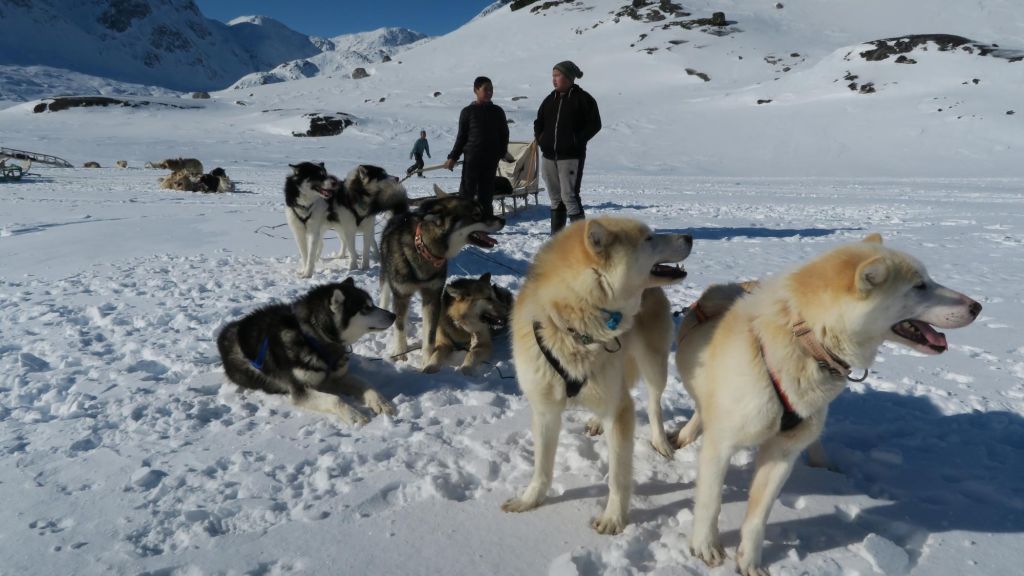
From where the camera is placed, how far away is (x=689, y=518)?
2.31 metres

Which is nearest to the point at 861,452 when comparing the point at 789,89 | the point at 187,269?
the point at 187,269

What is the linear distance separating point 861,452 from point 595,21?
71.7m

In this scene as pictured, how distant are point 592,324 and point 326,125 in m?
34.0

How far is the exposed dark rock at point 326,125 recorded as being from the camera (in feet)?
106

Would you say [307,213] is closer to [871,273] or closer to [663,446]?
[663,446]

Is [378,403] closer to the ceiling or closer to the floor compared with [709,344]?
closer to the floor

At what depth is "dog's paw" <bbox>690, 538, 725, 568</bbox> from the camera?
207cm

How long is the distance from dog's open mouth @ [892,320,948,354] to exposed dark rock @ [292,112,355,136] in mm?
33809

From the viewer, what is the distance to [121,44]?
437 ft

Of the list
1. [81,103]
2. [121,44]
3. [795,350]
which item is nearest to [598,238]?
[795,350]

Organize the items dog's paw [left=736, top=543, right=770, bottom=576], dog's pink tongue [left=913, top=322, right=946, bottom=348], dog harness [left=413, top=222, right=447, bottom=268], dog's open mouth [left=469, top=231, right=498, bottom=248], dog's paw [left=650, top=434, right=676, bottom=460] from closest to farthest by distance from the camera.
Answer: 1. dog's pink tongue [left=913, top=322, right=946, bottom=348]
2. dog's paw [left=736, top=543, right=770, bottom=576]
3. dog's paw [left=650, top=434, right=676, bottom=460]
4. dog harness [left=413, top=222, right=447, bottom=268]
5. dog's open mouth [left=469, top=231, right=498, bottom=248]

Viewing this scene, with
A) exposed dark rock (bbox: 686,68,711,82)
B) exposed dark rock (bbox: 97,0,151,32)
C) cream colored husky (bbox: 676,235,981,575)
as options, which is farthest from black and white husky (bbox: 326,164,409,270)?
exposed dark rock (bbox: 97,0,151,32)

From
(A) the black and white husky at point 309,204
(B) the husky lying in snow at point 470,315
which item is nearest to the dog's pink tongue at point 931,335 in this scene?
(B) the husky lying in snow at point 470,315

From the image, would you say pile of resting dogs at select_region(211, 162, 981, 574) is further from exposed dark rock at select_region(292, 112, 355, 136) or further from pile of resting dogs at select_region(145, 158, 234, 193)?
exposed dark rock at select_region(292, 112, 355, 136)
